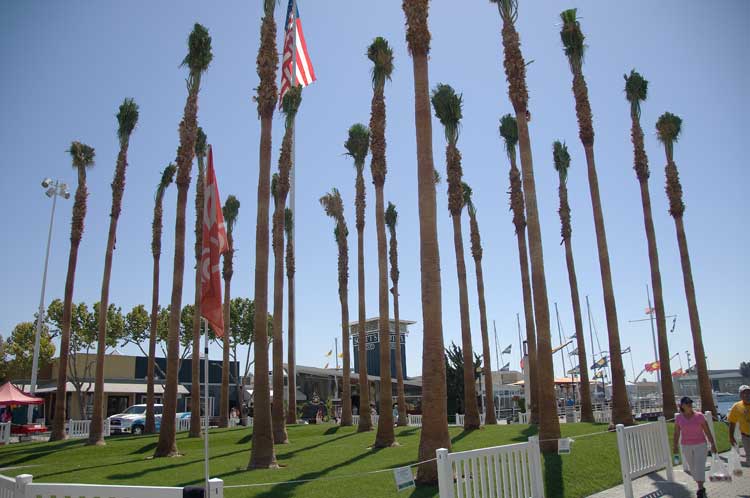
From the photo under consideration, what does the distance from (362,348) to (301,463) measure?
10.8m

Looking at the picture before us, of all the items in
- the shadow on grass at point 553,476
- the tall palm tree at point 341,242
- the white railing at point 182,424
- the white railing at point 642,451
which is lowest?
the white railing at point 182,424

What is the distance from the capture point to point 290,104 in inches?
1013

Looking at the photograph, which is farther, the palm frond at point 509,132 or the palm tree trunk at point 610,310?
the palm frond at point 509,132

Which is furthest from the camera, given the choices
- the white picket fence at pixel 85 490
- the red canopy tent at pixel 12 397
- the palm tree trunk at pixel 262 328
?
the red canopy tent at pixel 12 397

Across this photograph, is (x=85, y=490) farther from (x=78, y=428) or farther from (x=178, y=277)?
(x=78, y=428)

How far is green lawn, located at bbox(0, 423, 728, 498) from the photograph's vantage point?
11.1 metres

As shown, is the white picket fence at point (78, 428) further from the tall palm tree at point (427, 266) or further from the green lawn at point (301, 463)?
the tall palm tree at point (427, 266)

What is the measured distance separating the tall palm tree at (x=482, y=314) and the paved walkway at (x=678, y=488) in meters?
16.6

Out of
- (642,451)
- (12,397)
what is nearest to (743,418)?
(642,451)

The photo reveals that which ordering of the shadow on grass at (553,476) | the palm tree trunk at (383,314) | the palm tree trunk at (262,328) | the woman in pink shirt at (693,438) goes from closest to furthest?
1. the woman in pink shirt at (693,438)
2. the shadow on grass at (553,476)
3. the palm tree trunk at (262,328)
4. the palm tree trunk at (383,314)

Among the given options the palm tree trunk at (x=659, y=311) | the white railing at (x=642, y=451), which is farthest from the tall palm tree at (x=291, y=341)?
the white railing at (x=642, y=451)

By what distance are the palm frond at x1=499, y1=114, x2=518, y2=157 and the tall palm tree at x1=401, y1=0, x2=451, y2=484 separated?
49.5ft

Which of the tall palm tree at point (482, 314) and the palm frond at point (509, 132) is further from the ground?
the palm frond at point (509, 132)

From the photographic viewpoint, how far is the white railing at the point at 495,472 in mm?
6969
